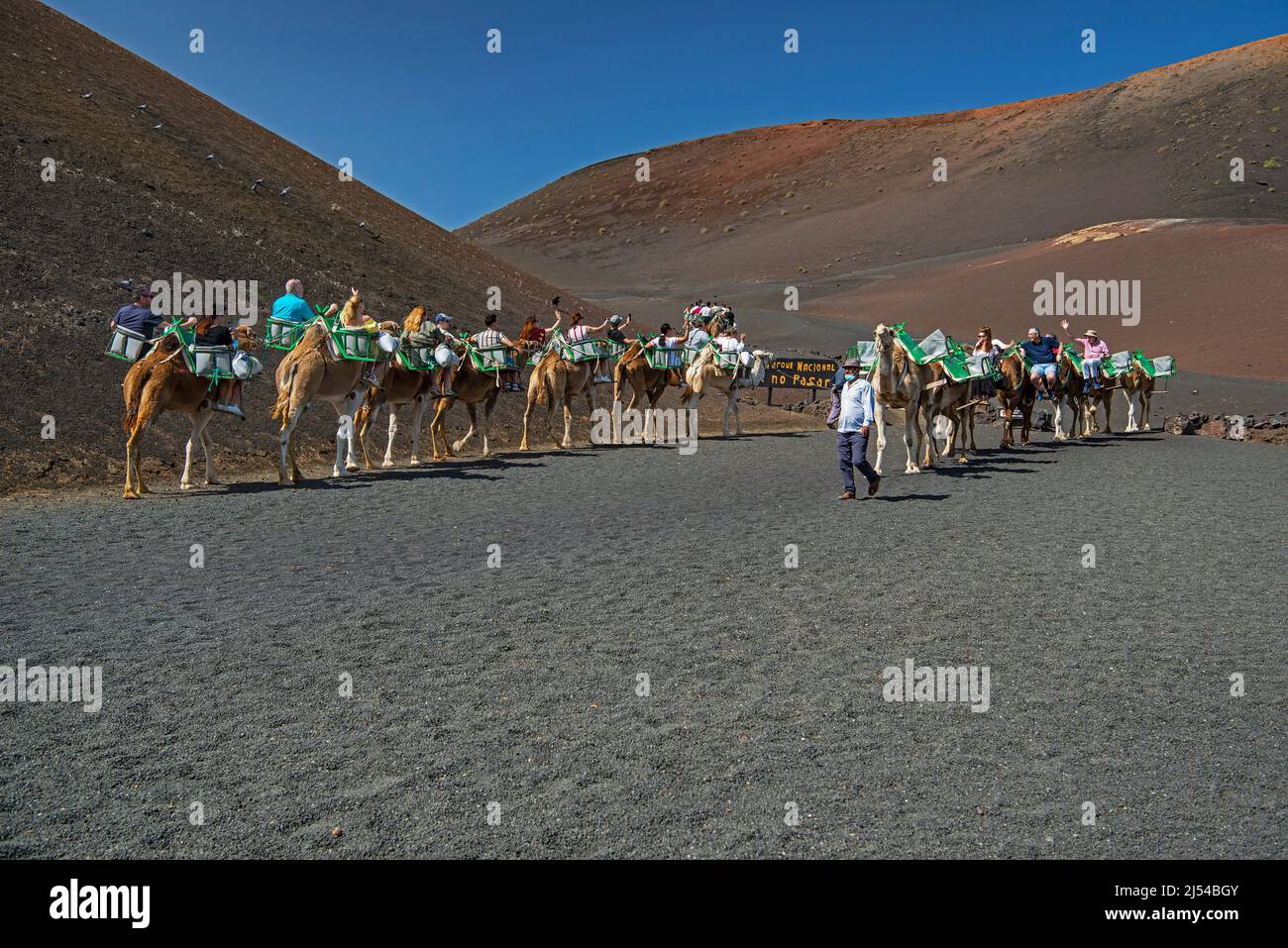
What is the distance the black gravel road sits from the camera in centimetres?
484

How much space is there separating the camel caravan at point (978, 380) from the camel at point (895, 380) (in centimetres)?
2

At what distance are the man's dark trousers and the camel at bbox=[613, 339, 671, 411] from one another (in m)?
10.4

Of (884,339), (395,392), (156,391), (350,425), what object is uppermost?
(884,339)

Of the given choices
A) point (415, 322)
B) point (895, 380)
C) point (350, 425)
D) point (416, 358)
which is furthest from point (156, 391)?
point (895, 380)

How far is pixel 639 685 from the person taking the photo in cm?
677

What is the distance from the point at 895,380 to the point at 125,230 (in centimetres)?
2208

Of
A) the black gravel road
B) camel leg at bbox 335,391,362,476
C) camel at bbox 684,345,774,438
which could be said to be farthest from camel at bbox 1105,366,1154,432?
camel leg at bbox 335,391,362,476

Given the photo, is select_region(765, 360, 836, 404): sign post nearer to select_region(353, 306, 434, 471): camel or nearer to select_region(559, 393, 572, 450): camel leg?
select_region(559, 393, 572, 450): camel leg

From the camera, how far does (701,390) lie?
2655cm

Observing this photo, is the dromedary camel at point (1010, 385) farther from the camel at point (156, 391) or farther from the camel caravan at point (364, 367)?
the camel at point (156, 391)

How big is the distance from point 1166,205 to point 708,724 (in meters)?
87.7

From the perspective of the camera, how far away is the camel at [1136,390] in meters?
27.8

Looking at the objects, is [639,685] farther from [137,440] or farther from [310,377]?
[310,377]

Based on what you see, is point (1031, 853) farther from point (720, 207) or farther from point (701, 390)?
point (720, 207)
